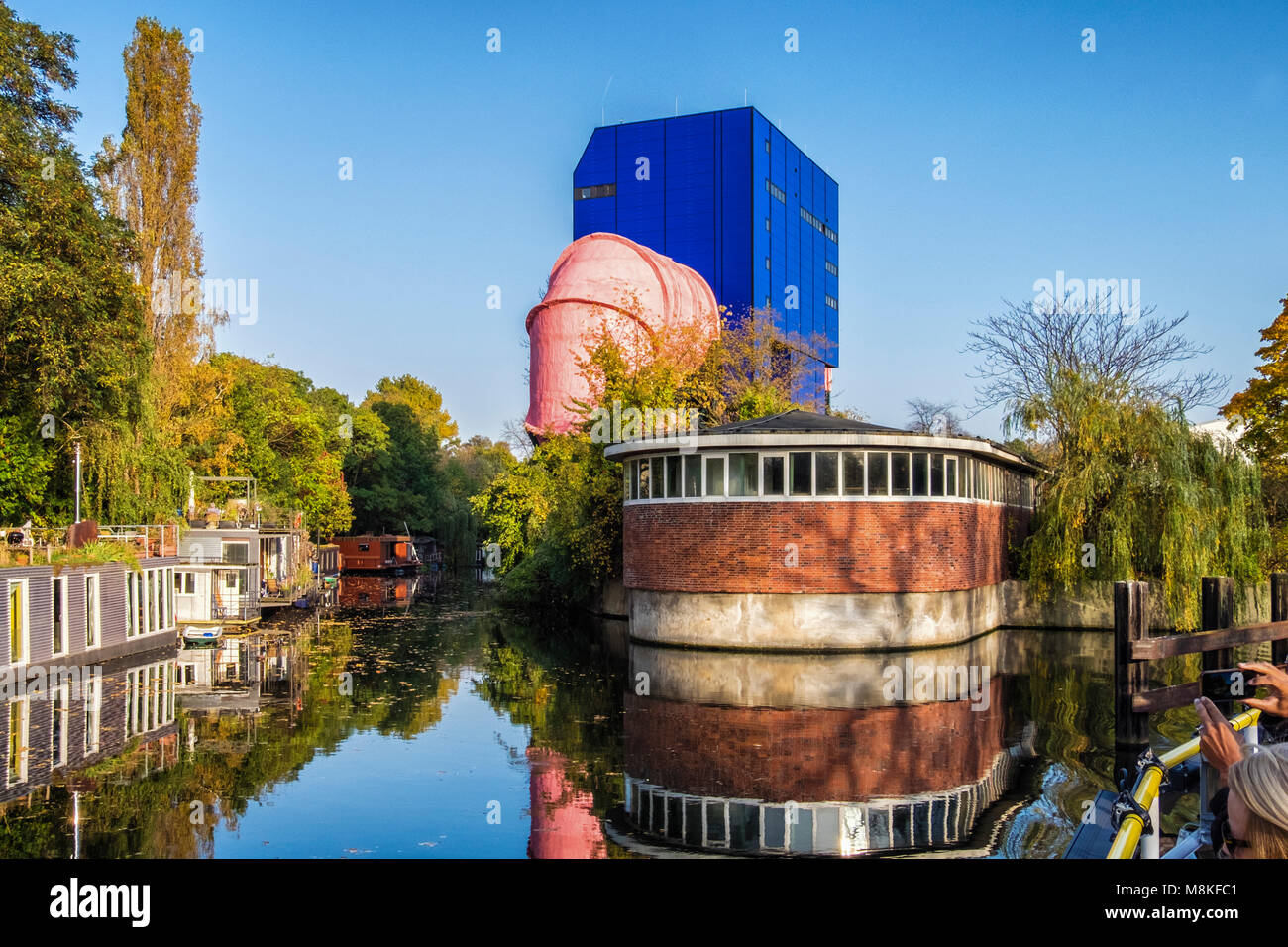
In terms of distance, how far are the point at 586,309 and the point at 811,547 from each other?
27.6 m

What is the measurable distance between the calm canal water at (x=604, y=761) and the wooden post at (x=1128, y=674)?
1.63ft

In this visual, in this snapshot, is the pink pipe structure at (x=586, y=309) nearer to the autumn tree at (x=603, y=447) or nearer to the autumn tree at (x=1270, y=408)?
the autumn tree at (x=603, y=447)

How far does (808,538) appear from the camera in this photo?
2253cm

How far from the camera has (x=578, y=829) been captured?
33.2 ft

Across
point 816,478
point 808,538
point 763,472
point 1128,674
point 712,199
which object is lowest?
point 1128,674

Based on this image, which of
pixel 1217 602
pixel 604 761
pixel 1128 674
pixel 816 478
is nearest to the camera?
pixel 604 761

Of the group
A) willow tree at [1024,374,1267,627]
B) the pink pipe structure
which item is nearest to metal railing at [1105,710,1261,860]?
willow tree at [1024,374,1267,627]

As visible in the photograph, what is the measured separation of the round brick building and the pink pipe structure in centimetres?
2337

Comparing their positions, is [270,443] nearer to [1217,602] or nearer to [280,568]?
[280,568]

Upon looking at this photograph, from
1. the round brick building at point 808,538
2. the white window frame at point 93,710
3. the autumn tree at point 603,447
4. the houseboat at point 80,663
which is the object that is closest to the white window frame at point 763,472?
the round brick building at point 808,538

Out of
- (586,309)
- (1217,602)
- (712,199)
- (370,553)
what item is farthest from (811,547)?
(370,553)

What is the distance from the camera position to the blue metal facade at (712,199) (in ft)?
189

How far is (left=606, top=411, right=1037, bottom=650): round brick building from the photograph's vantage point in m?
22.5
